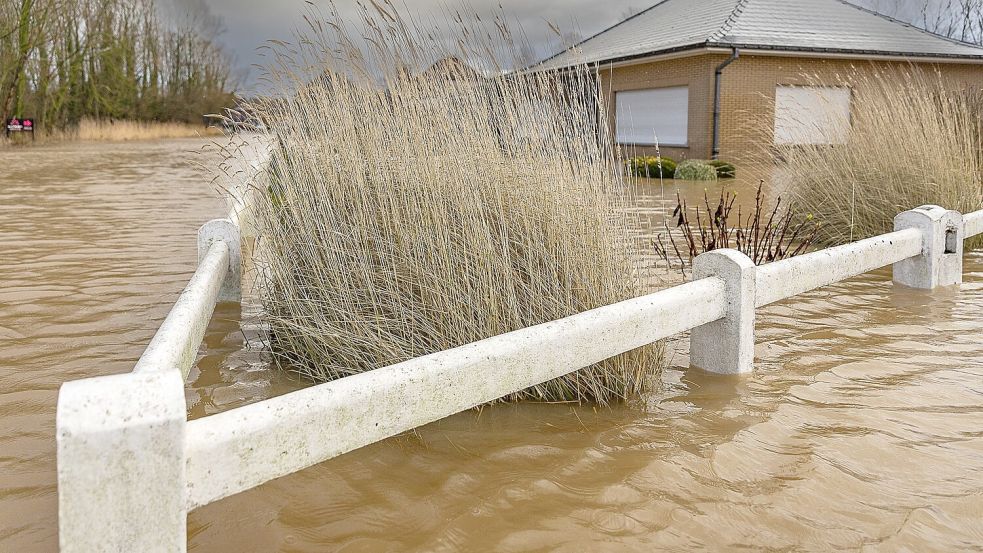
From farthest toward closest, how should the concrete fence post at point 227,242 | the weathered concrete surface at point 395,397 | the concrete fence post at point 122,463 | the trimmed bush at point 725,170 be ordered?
the trimmed bush at point 725,170 → the concrete fence post at point 227,242 → the weathered concrete surface at point 395,397 → the concrete fence post at point 122,463

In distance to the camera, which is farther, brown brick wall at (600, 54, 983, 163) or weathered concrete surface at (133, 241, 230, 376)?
brown brick wall at (600, 54, 983, 163)

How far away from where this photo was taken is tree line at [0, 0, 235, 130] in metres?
28.2

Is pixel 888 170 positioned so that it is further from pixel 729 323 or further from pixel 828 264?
pixel 729 323

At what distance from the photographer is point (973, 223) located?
20.0 ft

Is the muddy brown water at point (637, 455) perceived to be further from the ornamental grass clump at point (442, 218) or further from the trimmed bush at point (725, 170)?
the trimmed bush at point (725, 170)

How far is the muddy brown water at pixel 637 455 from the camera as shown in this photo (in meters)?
2.48

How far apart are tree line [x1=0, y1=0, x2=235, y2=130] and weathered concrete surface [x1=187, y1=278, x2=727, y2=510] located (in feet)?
93.0

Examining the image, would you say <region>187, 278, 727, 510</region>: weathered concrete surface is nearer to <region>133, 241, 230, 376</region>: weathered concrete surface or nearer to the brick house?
<region>133, 241, 230, 376</region>: weathered concrete surface

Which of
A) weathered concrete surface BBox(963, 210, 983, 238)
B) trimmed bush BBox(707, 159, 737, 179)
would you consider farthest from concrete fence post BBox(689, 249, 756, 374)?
trimmed bush BBox(707, 159, 737, 179)

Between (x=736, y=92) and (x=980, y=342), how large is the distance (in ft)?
52.0

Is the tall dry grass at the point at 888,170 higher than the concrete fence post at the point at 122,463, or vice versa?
the tall dry grass at the point at 888,170

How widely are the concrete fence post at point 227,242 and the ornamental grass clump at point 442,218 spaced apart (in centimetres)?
71

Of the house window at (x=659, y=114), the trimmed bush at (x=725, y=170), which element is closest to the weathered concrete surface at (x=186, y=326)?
the trimmed bush at (x=725, y=170)

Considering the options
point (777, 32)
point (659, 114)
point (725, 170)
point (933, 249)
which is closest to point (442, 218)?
point (933, 249)
